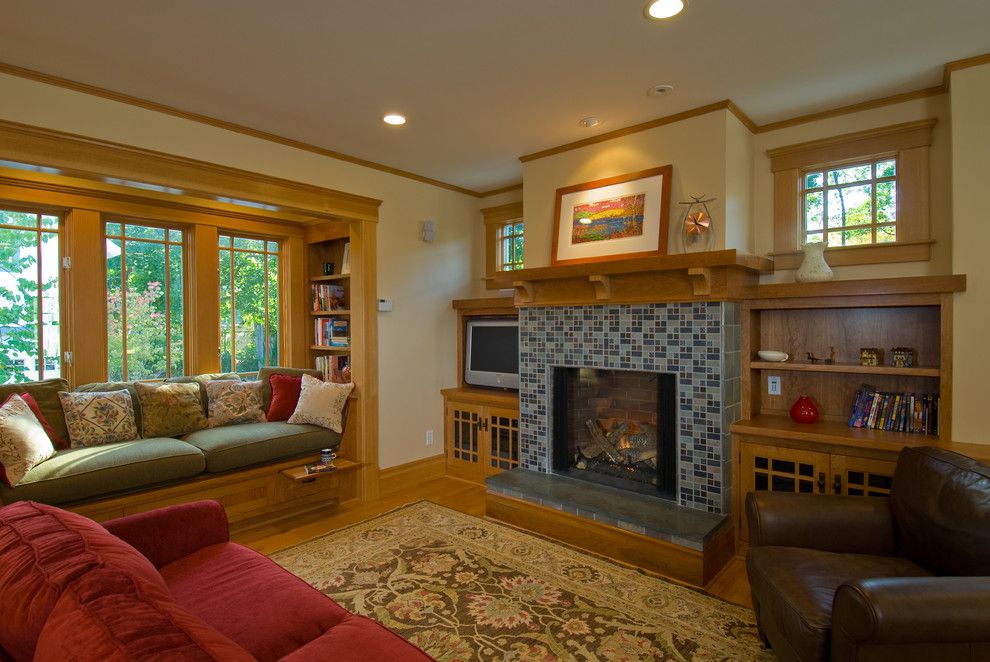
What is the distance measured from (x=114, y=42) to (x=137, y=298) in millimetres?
2133

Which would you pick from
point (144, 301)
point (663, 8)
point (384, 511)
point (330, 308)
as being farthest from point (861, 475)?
point (144, 301)

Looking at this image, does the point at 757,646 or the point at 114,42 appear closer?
the point at 757,646

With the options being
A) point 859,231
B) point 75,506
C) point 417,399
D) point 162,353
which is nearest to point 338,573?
point 75,506

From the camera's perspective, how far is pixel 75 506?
2.77 m

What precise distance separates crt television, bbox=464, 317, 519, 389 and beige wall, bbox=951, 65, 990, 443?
8.92ft

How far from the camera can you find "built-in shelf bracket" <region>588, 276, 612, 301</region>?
332 centimetres

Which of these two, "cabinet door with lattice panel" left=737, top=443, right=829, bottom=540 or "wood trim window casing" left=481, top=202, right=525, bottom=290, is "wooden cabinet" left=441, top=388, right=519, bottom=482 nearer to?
"wood trim window casing" left=481, top=202, right=525, bottom=290

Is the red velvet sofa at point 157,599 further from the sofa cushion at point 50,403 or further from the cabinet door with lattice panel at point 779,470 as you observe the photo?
the cabinet door with lattice panel at point 779,470

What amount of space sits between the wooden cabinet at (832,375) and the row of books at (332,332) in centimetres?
307

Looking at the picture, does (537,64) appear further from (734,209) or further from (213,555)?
(213,555)

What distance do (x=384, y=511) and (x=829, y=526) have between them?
274cm

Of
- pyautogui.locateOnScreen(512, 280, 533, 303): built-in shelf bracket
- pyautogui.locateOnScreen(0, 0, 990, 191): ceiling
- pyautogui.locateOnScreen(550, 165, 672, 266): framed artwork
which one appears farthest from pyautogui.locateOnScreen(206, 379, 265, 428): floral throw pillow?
pyautogui.locateOnScreen(550, 165, 672, 266): framed artwork

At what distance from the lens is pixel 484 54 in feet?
8.08

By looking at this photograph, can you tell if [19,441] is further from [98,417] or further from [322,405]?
[322,405]
